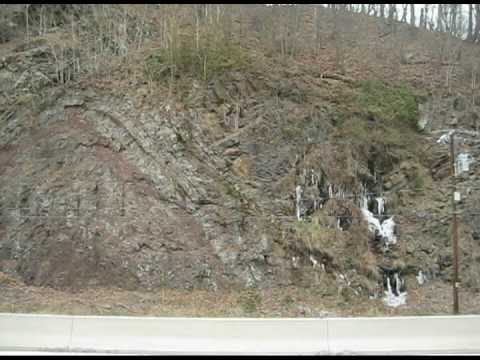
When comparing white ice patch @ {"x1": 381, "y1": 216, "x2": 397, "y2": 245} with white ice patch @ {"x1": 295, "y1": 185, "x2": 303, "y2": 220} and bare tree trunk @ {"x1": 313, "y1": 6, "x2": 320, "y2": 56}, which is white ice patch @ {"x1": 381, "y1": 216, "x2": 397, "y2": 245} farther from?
bare tree trunk @ {"x1": 313, "y1": 6, "x2": 320, "y2": 56}

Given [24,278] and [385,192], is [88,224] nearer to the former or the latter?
[24,278]

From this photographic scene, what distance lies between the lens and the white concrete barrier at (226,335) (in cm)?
1020

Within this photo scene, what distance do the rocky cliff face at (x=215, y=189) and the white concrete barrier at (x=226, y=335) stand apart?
18.1 feet

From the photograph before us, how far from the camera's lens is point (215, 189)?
59.6 feet

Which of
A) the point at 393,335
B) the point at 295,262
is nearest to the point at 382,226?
the point at 295,262

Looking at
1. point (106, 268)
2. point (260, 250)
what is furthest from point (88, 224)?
point (260, 250)

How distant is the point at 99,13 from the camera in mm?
23188

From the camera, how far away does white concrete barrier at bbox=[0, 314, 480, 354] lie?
33.5ft

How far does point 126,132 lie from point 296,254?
7.88 metres

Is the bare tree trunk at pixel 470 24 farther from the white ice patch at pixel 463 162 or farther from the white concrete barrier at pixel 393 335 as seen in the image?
the white concrete barrier at pixel 393 335

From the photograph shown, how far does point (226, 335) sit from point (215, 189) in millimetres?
8446

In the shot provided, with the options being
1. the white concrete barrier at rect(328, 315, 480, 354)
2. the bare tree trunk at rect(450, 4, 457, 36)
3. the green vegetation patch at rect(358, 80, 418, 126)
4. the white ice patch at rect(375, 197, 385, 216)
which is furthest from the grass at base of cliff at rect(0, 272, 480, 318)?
the bare tree trunk at rect(450, 4, 457, 36)

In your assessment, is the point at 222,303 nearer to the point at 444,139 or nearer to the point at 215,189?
the point at 215,189

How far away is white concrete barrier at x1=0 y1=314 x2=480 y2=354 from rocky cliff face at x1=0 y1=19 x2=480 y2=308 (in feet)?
18.1
